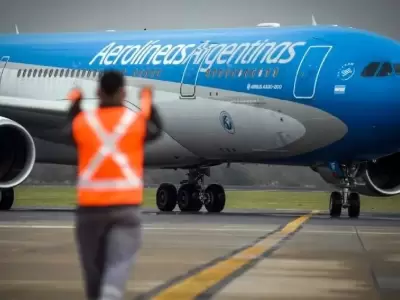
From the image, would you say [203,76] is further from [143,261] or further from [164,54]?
[143,261]

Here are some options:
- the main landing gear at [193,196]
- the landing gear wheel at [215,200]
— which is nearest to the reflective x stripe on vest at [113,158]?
the main landing gear at [193,196]

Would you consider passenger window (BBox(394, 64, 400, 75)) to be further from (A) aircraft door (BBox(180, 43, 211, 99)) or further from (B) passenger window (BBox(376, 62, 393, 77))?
(A) aircraft door (BBox(180, 43, 211, 99))

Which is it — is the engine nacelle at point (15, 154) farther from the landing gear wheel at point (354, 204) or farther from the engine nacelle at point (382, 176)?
the engine nacelle at point (382, 176)

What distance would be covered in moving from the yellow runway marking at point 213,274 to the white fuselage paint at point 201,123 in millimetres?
7262

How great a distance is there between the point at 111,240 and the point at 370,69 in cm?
1773

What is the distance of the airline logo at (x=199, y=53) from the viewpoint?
2592 cm

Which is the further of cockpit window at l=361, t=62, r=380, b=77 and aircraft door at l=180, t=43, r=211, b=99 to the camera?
aircraft door at l=180, t=43, r=211, b=99

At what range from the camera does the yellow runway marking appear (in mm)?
10547

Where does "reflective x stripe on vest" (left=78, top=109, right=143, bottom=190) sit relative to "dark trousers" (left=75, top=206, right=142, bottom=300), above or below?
above

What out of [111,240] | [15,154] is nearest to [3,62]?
[15,154]

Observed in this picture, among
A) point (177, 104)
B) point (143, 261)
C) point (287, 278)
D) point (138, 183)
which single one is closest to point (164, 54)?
point (177, 104)

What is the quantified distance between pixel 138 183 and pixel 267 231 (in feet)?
41.7

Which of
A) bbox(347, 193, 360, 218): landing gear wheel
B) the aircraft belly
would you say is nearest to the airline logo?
the aircraft belly

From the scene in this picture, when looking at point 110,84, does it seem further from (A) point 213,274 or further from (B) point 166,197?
(B) point 166,197
